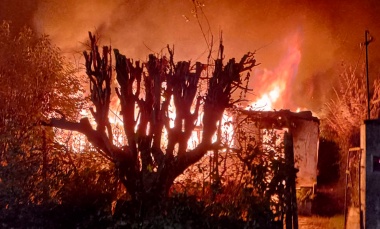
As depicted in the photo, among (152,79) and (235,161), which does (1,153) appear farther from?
(235,161)

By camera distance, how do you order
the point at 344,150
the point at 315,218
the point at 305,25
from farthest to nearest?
the point at 305,25, the point at 344,150, the point at 315,218

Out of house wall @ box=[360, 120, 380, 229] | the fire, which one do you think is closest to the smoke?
the fire

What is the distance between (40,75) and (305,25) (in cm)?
1880

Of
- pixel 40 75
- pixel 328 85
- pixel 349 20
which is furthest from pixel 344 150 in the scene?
pixel 40 75

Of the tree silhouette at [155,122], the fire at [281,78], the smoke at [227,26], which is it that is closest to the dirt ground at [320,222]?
the tree silhouette at [155,122]

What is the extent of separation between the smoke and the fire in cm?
23

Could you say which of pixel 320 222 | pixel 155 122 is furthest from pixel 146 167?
pixel 320 222

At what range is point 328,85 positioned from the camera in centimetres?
2520

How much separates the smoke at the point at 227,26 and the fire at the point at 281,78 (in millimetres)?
230

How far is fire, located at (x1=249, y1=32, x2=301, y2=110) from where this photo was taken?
1006 inches

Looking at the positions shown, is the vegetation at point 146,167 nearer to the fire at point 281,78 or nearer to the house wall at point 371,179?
the house wall at point 371,179

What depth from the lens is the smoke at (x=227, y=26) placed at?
26422mm

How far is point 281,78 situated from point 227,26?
5514 mm

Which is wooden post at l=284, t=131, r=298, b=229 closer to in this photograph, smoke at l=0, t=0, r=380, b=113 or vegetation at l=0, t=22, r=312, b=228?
vegetation at l=0, t=22, r=312, b=228
